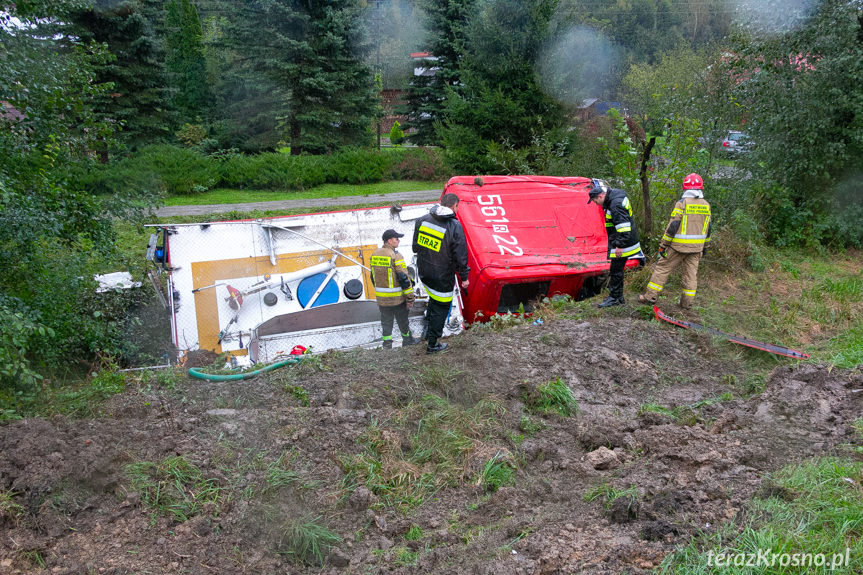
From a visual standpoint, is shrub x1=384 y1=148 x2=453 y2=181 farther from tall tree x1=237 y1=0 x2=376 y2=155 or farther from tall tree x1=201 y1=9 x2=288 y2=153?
tall tree x1=201 y1=9 x2=288 y2=153

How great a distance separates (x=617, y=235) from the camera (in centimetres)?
704

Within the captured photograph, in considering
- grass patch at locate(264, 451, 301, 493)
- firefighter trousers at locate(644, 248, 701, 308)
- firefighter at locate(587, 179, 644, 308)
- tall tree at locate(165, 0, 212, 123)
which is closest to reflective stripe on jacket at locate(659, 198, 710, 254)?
firefighter trousers at locate(644, 248, 701, 308)

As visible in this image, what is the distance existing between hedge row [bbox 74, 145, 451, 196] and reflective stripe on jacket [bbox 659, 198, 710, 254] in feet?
45.0

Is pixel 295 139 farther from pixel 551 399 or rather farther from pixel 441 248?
pixel 551 399

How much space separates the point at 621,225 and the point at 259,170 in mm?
14678

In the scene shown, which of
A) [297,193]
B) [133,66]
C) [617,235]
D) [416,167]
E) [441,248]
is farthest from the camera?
[416,167]

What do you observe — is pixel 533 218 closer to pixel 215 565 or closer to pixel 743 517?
pixel 743 517

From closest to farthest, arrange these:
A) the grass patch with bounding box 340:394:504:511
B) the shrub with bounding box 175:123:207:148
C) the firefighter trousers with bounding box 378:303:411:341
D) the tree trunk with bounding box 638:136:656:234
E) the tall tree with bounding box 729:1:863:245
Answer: the grass patch with bounding box 340:394:504:511
the firefighter trousers with bounding box 378:303:411:341
the tree trunk with bounding box 638:136:656:234
the tall tree with bounding box 729:1:863:245
the shrub with bounding box 175:123:207:148

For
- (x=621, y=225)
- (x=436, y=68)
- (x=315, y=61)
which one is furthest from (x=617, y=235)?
(x=436, y=68)

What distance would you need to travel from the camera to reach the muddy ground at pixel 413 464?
320 centimetres

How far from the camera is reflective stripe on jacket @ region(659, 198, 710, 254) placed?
6887mm

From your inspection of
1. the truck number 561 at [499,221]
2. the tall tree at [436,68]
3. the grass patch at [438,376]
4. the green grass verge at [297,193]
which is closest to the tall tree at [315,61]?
the tall tree at [436,68]

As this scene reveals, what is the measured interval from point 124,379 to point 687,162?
7.85 meters

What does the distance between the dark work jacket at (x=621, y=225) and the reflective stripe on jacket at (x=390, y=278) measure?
253 cm
